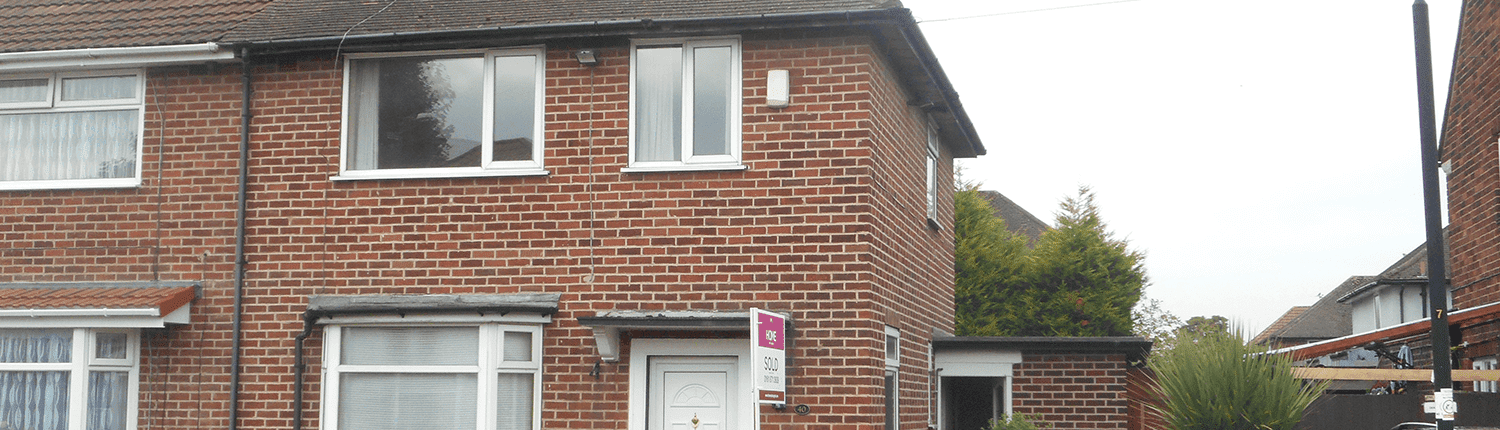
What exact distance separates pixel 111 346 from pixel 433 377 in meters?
2.81

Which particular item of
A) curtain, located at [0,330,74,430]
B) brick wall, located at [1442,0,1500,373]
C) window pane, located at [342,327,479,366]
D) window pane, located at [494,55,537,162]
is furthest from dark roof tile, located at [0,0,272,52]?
brick wall, located at [1442,0,1500,373]

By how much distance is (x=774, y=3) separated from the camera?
1066 centimetres

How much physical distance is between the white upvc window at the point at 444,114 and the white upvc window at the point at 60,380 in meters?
2.41

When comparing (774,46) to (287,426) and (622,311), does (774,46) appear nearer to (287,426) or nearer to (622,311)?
(622,311)

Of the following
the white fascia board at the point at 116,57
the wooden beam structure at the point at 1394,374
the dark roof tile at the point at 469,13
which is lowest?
the wooden beam structure at the point at 1394,374

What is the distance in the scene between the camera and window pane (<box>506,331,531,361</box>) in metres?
10.6

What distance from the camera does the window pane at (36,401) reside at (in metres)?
11.1

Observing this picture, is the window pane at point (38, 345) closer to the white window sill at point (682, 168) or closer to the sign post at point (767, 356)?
the white window sill at point (682, 168)

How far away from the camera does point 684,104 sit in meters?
10.6

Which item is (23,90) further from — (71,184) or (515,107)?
(515,107)

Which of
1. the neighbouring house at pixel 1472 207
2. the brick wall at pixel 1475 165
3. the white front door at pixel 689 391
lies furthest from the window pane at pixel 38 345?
the brick wall at pixel 1475 165

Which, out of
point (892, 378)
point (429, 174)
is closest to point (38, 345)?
point (429, 174)

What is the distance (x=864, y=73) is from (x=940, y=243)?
193 inches

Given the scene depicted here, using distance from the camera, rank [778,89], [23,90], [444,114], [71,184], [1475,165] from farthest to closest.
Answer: [1475,165] → [23,90] → [71,184] → [444,114] → [778,89]
